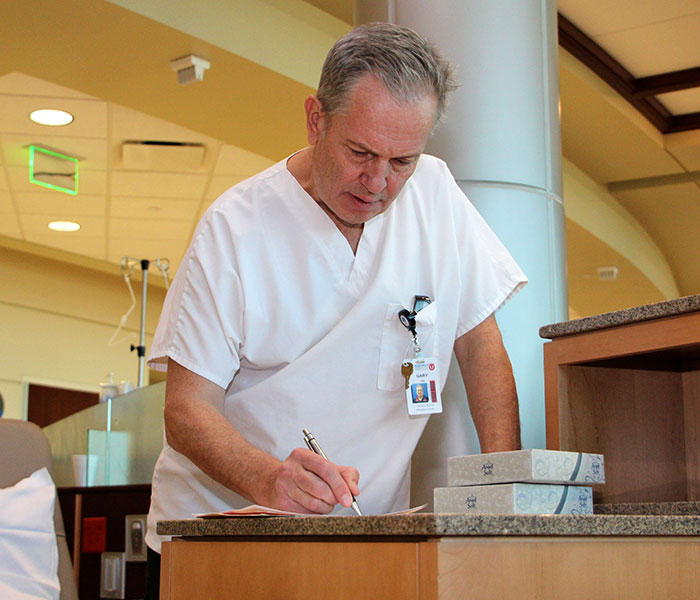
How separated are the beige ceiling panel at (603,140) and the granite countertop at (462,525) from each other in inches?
165

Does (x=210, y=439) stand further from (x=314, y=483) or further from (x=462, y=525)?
(x=462, y=525)

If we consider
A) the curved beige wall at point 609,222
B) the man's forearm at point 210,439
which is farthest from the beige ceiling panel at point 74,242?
the man's forearm at point 210,439

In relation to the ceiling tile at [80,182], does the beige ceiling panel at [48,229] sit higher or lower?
lower

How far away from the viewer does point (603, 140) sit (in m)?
5.73

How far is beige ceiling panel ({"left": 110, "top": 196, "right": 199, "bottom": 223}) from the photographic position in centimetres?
624

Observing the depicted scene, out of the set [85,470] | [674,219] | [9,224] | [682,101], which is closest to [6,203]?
[9,224]

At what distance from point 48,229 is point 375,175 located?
19.9ft

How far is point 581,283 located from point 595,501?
6341 mm

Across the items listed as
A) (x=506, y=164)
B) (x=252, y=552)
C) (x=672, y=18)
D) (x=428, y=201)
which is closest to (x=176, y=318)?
(x=428, y=201)

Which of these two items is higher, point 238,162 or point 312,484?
point 238,162

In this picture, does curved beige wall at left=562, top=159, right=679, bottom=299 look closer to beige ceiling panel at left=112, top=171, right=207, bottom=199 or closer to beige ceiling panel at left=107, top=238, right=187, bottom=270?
beige ceiling panel at left=112, top=171, right=207, bottom=199

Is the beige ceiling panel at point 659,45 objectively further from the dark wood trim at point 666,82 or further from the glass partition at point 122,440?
the glass partition at point 122,440

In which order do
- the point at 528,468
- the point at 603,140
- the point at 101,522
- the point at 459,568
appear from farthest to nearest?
the point at 603,140 → the point at 101,522 → the point at 528,468 → the point at 459,568

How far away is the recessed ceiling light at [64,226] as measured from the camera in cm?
676
